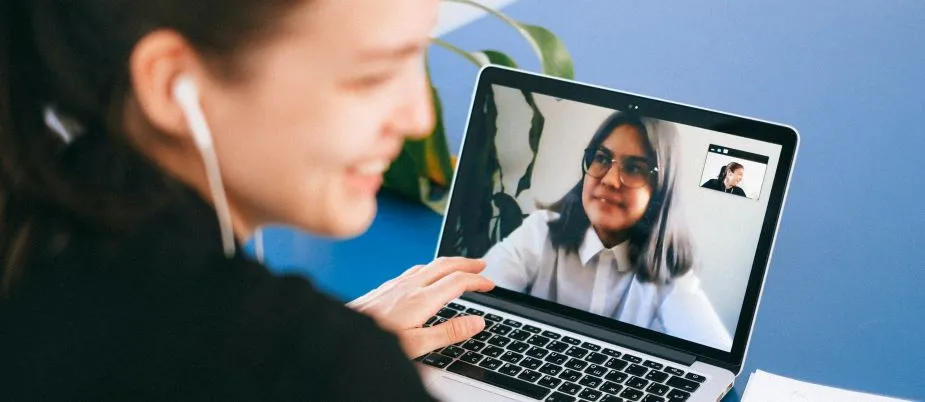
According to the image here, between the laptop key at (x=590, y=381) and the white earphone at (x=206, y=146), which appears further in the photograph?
the laptop key at (x=590, y=381)

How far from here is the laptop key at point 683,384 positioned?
0.68 m

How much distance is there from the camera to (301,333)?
0.28m

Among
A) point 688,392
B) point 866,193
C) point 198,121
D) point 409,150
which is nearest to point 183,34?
point 198,121

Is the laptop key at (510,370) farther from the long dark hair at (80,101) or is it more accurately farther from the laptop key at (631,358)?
the long dark hair at (80,101)

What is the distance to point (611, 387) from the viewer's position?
0.67m

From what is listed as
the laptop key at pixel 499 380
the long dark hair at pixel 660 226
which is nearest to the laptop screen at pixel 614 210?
the long dark hair at pixel 660 226

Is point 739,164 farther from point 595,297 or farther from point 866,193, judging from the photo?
point 866,193

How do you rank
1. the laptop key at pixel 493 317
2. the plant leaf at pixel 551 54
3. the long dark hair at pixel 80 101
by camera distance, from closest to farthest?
the long dark hair at pixel 80 101 → the laptop key at pixel 493 317 → the plant leaf at pixel 551 54

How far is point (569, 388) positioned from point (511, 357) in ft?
0.18

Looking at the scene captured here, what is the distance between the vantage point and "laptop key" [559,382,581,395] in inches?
26.3

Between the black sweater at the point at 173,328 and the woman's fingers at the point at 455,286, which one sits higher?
the black sweater at the point at 173,328

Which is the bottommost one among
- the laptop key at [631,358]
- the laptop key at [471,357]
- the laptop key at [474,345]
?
the laptop key at [471,357]

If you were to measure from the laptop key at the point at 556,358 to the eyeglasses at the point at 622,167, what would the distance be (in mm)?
140

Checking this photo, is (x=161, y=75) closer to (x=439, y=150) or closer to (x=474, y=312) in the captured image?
(x=474, y=312)
